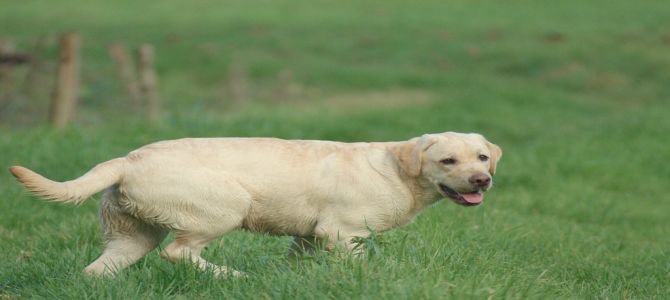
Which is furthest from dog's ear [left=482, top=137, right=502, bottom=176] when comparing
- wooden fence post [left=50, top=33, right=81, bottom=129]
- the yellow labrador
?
wooden fence post [left=50, top=33, right=81, bottom=129]

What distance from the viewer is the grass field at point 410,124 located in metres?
5.05

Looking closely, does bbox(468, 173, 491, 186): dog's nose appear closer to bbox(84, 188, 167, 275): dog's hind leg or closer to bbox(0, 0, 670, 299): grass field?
bbox(0, 0, 670, 299): grass field

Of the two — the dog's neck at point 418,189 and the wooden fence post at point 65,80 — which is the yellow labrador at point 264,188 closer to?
the dog's neck at point 418,189

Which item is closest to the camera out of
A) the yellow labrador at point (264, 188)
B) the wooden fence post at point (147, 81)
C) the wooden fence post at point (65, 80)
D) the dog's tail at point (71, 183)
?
the dog's tail at point (71, 183)

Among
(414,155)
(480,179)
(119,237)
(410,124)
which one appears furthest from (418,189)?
(410,124)

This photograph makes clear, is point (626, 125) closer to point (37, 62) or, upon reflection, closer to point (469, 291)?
point (37, 62)

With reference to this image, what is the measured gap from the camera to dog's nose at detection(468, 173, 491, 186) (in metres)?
5.16

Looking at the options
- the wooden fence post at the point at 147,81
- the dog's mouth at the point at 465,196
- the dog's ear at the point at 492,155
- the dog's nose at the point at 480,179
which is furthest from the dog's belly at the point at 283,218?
the wooden fence post at the point at 147,81

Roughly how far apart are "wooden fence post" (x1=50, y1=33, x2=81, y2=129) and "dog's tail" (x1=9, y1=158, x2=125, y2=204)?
26.6ft

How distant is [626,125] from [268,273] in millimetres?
10643

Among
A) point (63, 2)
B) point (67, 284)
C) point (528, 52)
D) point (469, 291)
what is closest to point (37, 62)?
point (67, 284)

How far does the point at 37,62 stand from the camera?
14.4 meters

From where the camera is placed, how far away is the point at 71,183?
4.94 m

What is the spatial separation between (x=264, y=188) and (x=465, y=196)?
1.16 metres
